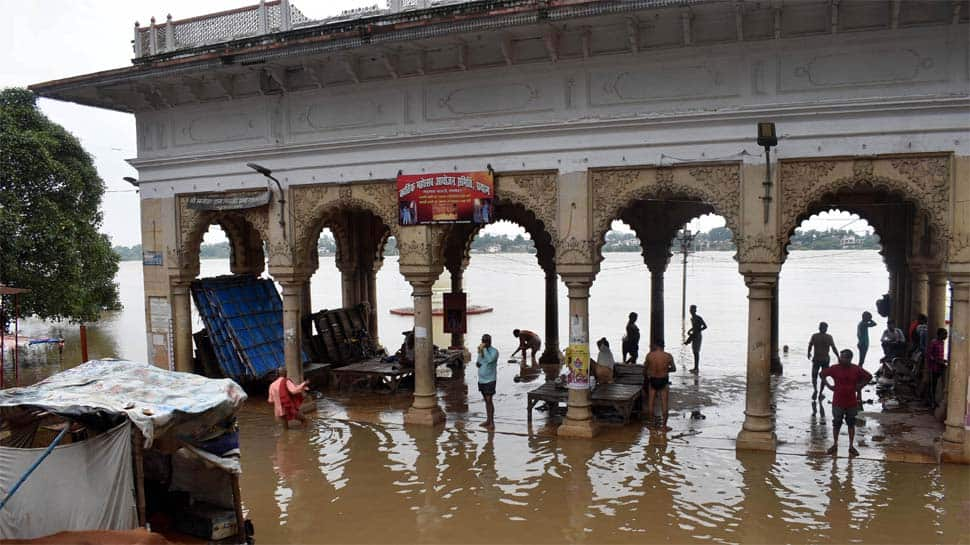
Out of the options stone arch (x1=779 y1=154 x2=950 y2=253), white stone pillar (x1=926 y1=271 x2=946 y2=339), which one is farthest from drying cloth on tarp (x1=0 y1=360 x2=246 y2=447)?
white stone pillar (x1=926 y1=271 x2=946 y2=339)

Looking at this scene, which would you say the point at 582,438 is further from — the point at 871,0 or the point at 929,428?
the point at 871,0

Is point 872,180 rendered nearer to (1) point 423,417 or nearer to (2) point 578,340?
(2) point 578,340

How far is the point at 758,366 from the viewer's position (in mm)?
8641

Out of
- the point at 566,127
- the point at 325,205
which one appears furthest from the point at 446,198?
the point at 325,205

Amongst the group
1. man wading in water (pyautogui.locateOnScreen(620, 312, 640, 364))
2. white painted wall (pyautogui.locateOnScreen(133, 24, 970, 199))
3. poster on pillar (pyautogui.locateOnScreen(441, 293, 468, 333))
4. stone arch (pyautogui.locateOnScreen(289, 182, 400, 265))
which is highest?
white painted wall (pyautogui.locateOnScreen(133, 24, 970, 199))

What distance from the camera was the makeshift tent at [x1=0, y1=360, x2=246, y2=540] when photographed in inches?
208

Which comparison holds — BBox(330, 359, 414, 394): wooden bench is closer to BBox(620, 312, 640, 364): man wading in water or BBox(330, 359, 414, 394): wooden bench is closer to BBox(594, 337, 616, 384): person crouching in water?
BBox(594, 337, 616, 384): person crouching in water

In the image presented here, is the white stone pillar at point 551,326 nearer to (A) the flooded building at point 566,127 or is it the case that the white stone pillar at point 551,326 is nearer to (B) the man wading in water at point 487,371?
(B) the man wading in water at point 487,371

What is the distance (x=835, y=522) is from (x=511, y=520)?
3084mm

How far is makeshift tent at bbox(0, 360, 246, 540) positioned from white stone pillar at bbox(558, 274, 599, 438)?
4838 mm

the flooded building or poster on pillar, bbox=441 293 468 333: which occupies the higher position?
the flooded building

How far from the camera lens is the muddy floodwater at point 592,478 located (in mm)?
6293

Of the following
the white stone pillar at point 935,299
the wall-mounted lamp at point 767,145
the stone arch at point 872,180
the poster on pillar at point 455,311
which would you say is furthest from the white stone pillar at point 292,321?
the white stone pillar at point 935,299

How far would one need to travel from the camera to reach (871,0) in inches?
298
